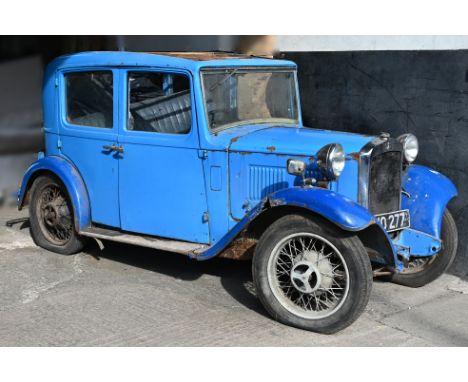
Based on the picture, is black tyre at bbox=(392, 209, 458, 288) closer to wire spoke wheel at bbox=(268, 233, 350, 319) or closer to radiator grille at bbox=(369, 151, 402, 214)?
radiator grille at bbox=(369, 151, 402, 214)

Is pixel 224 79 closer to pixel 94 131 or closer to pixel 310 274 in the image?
pixel 94 131

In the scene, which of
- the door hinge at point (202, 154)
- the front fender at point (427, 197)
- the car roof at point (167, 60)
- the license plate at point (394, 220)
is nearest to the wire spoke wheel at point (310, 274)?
the license plate at point (394, 220)

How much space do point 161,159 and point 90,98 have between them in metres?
1.04

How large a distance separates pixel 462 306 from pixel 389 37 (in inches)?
139

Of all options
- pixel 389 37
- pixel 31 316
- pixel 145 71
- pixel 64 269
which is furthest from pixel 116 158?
pixel 389 37

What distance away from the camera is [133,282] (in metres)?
5.22

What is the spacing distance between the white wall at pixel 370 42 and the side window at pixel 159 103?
7.97 feet

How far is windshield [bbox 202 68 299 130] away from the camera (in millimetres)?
4844

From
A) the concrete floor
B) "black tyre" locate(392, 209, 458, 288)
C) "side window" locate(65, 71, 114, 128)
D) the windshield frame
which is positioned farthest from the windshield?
"black tyre" locate(392, 209, 458, 288)

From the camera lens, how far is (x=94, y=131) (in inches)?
212

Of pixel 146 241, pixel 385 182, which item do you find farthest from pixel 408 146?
pixel 146 241

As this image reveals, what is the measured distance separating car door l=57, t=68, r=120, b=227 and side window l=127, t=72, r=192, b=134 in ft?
0.56

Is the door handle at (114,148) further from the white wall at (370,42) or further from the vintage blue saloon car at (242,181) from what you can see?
the white wall at (370,42)

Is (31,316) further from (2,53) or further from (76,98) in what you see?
(2,53)
